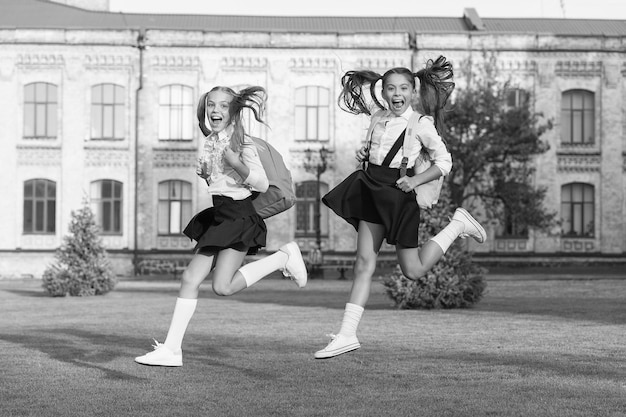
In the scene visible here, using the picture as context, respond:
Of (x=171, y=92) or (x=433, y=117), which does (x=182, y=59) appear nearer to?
(x=171, y=92)

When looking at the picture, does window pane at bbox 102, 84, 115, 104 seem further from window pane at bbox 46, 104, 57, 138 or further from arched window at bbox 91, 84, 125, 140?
window pane at bbox 46, 104, 57, 138

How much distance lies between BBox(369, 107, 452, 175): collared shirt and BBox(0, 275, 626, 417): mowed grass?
1.82 meters

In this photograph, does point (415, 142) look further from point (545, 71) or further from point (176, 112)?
point (545, 71)

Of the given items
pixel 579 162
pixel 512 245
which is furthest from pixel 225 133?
pixel 579 162

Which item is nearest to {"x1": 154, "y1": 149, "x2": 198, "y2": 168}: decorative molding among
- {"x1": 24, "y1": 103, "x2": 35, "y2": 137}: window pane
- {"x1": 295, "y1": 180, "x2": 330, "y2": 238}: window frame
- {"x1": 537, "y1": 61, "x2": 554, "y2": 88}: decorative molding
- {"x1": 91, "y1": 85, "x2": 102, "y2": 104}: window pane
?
{"x1": 91, "y1": 85, "x2": 102, "y2": 104}: window pane

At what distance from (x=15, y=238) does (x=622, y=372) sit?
38.4m

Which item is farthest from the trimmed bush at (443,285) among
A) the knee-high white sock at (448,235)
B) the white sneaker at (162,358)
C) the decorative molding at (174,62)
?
the decorative molding at (174,62)

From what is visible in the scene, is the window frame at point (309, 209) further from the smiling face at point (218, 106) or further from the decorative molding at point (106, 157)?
the smiling face at point (218, 106)

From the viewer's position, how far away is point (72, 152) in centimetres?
4544

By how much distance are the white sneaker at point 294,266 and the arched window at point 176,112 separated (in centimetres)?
3694

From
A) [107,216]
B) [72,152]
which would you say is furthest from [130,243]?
[72,152]

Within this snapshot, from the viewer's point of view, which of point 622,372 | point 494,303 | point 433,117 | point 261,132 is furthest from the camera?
point 261,132

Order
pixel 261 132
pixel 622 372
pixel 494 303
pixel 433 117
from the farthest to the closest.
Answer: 1. pixel 261 132
2. pixel 494 303
3. pixel 622 372
4. pixel 433 117

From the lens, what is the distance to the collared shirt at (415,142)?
8547 mm
